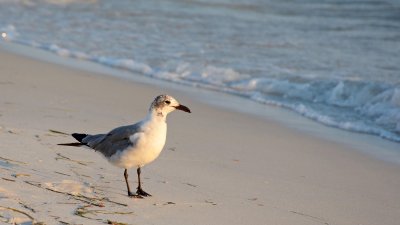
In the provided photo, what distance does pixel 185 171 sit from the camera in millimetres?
5953

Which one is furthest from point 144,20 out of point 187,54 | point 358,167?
point 358,167

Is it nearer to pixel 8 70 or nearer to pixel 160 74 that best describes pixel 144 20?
pixel 160 74

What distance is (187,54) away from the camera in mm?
13445

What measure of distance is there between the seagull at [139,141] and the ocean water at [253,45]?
4.02 meters

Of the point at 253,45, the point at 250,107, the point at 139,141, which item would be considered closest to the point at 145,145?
the point at 139,141

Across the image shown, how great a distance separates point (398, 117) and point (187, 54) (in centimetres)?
506

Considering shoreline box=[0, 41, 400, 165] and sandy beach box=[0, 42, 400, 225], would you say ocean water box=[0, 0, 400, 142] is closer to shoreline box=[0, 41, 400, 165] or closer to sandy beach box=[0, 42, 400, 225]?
shoreline box=[0, 41, 400, 165]

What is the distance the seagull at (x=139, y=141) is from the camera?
511cm

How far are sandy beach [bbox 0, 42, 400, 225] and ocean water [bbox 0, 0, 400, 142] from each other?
1561 millimetres

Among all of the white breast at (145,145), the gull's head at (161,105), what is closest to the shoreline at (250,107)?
the gull's head at (161,105)

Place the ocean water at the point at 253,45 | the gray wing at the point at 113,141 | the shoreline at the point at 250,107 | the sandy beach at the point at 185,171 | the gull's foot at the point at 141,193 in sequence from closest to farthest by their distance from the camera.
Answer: the sandy beach at the point at 185,171, the gull's foot at the point at 141,193, the gray wing at the point at 113,141, the shoreline at the point at 250,107, the ocean water at the point at 253,45

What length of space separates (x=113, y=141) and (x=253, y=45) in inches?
370

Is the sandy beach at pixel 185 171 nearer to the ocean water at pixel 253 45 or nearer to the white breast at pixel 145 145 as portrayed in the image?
the white breast at pixel 145 145

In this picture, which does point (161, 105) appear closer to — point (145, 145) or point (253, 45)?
point (145, 145)
